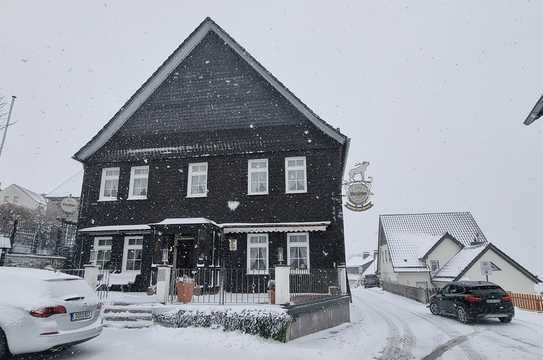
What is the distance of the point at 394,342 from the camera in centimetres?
958

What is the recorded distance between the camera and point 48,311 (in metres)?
6.13

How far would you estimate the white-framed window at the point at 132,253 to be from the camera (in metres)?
16.7

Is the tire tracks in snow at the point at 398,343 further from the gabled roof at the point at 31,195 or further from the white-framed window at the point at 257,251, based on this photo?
the gabled roof at the point at 31,195

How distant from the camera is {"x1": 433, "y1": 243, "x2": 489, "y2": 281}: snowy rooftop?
2569cm

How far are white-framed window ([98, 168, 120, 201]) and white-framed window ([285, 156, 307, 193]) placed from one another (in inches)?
350

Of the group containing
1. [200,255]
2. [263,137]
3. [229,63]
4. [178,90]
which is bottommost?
[200,255]

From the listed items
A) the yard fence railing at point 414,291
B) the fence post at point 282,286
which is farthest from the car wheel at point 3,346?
→ the yard fence railing at point 414,291

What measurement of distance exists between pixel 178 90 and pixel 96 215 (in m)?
7.69

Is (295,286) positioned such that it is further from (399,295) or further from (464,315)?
(399,295)

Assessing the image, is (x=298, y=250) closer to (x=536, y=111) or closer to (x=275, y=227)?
(x=275, y=227)

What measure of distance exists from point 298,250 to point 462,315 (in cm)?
679

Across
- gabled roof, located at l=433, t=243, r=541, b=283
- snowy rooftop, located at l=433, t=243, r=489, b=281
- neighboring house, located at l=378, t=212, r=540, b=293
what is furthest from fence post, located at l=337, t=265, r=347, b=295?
snowy rooftop, located at l=433, t=243, r=489, b=281

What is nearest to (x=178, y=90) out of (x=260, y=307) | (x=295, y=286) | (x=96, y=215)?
(x=96, y=215)

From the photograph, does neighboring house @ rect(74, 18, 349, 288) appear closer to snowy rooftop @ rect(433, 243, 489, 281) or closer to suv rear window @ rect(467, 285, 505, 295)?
suv rear window @ rect(467, 285, 505, 295)
